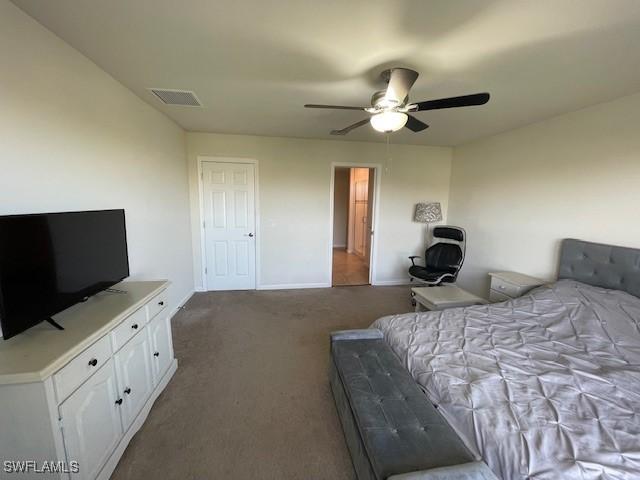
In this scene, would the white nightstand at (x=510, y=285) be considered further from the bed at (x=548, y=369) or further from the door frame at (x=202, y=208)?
the door frame at (x=202, y=208)

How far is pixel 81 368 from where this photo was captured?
124cm

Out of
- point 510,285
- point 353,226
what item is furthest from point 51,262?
point 353,226

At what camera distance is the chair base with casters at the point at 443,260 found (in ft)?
12.9

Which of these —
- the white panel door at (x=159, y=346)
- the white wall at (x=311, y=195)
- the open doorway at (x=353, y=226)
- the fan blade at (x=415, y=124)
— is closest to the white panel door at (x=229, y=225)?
the white wall at (x=311, y=195)

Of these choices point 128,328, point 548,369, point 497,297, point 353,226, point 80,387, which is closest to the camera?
point 80,387

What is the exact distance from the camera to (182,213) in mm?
3795

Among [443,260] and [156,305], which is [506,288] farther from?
[156,305]

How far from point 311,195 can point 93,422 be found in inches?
143

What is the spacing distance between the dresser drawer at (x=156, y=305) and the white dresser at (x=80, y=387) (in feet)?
0.05

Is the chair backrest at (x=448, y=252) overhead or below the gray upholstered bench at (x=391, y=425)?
overhead

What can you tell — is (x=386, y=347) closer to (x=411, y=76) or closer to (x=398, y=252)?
(x=411, y=76)

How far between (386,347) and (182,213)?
3.30 m

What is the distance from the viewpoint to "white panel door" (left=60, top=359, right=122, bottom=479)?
1178 millimetres

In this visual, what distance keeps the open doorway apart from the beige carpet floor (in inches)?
73.2
